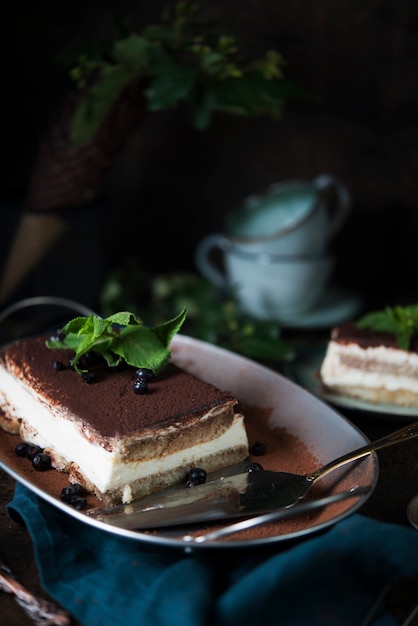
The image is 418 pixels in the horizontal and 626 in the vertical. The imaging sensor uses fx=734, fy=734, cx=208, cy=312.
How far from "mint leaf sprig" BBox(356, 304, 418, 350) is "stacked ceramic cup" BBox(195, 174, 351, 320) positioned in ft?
2.07

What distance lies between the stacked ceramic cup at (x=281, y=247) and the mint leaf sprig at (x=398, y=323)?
63 cm

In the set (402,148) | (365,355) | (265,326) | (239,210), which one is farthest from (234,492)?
(402,148)

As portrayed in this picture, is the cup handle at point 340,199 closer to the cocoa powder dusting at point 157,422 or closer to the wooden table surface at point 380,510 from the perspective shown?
the wooden table surface at point 380,510

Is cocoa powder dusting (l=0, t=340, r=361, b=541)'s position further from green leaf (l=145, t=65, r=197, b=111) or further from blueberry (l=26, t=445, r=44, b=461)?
green leaf (l=145, t=65, r=197, b=111)

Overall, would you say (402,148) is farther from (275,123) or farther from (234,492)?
(234,492)

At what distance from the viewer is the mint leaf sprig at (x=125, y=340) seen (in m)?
1.53

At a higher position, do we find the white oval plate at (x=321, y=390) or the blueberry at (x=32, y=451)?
the blueberry at (x=32, y=451)

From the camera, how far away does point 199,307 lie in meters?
2.67

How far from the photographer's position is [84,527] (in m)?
1.32

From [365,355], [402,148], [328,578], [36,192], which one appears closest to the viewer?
[328,578]

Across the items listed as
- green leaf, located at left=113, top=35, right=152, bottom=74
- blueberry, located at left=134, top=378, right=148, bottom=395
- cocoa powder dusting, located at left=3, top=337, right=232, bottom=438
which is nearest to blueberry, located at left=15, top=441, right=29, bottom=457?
cocoa powder dusting, located at left=3, top=337, right=232, bottom=438

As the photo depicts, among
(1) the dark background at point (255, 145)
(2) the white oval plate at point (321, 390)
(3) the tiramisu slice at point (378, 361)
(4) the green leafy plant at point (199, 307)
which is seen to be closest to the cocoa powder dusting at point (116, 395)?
(2) the white oval plate at point (321, 390)

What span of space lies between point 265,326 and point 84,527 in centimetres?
132

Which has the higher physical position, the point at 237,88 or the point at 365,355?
the point at 237,88
